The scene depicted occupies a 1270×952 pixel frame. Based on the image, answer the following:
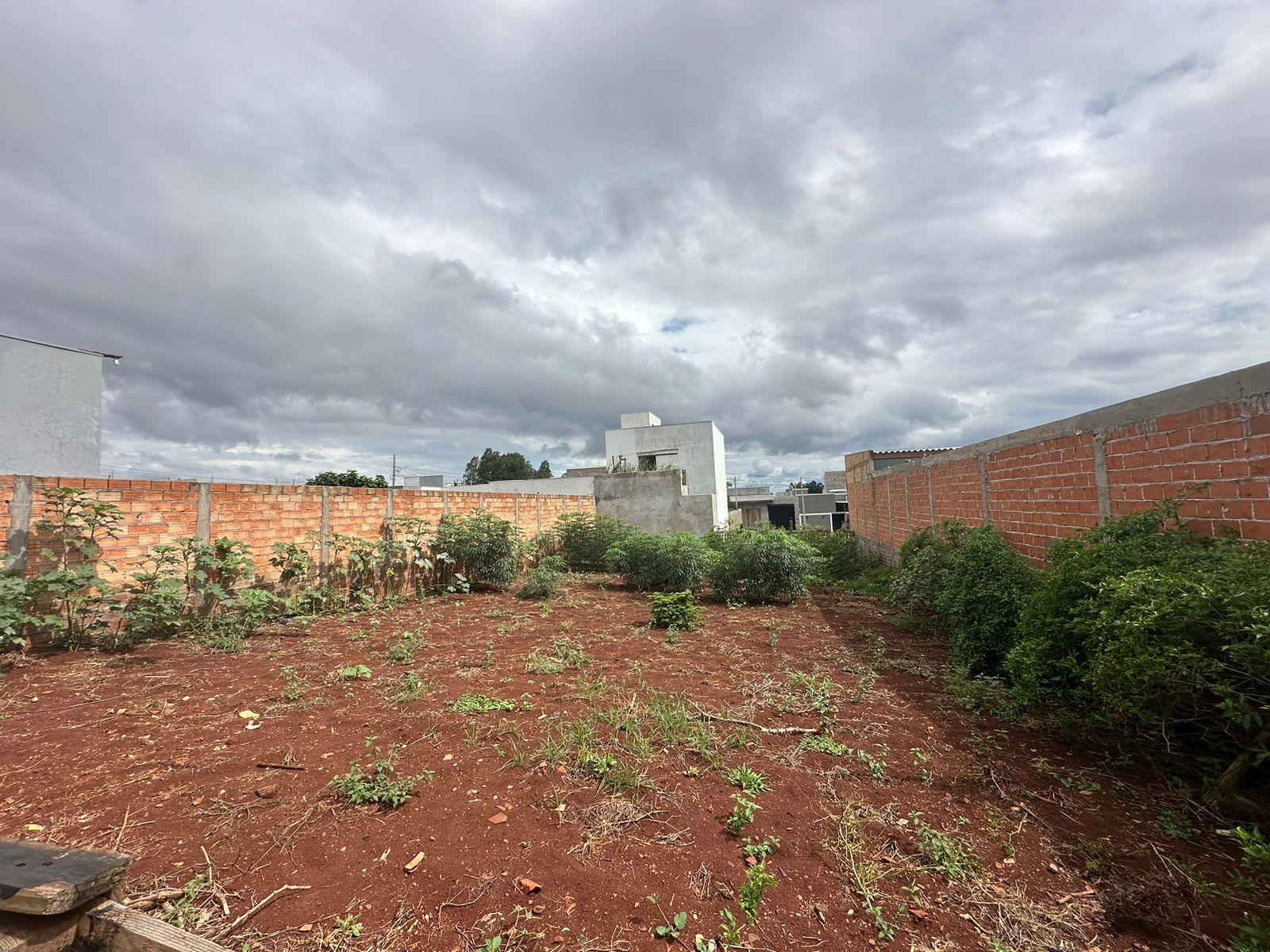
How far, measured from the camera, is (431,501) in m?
8.49

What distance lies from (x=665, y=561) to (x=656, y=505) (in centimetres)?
571

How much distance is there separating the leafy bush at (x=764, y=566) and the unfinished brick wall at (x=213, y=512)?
4.65 meters

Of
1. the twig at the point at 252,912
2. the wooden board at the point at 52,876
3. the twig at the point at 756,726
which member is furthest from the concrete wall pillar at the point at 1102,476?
the wooden board at the point at 52,876

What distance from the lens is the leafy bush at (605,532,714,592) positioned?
8477mm

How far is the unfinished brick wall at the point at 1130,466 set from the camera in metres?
2.65

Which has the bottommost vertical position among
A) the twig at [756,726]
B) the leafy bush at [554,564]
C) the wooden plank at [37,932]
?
the twig at [756,726]

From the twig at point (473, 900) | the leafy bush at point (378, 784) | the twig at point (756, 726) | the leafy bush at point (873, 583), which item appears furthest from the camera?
the leafy bush at point (873, 583)

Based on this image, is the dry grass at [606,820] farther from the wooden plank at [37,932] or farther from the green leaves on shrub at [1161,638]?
the green leaves on shrub at [1161,638]

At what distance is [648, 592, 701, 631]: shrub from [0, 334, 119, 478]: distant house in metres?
16.9

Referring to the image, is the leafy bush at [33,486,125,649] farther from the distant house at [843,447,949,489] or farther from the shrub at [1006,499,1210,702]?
the distant house at [843,447,949,489]

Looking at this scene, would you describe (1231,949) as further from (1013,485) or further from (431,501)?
(431,501)

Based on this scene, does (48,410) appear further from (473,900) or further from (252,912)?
(473,900)

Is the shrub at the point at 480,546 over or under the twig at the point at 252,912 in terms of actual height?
over

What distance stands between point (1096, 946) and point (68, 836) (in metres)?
3.66
